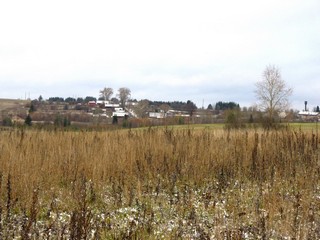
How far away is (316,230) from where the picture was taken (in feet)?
12.4

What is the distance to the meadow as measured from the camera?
3818 mm

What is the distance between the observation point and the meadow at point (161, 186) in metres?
3.82

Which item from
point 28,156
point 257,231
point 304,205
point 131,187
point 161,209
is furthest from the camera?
point 28,156

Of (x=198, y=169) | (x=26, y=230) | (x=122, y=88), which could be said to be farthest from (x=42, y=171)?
(x=122, y=88)

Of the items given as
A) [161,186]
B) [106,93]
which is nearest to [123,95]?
[106,93]

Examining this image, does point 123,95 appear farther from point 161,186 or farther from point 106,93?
point 161,186

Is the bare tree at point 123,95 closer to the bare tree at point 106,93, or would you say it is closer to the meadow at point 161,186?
the bare tree at point 106,93

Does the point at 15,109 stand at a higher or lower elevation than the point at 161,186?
higher

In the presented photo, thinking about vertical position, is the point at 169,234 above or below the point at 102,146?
below

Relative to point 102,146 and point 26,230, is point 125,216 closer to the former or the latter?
point 26,230

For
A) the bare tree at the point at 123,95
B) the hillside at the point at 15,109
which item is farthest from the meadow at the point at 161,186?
the bare tree at the point at 123,95

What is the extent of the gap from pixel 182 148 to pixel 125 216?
142 inches

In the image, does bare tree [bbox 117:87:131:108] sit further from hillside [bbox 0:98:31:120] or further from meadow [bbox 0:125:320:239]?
meadow [bbox 0:125:320:239]

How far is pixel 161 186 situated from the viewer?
6.39m
